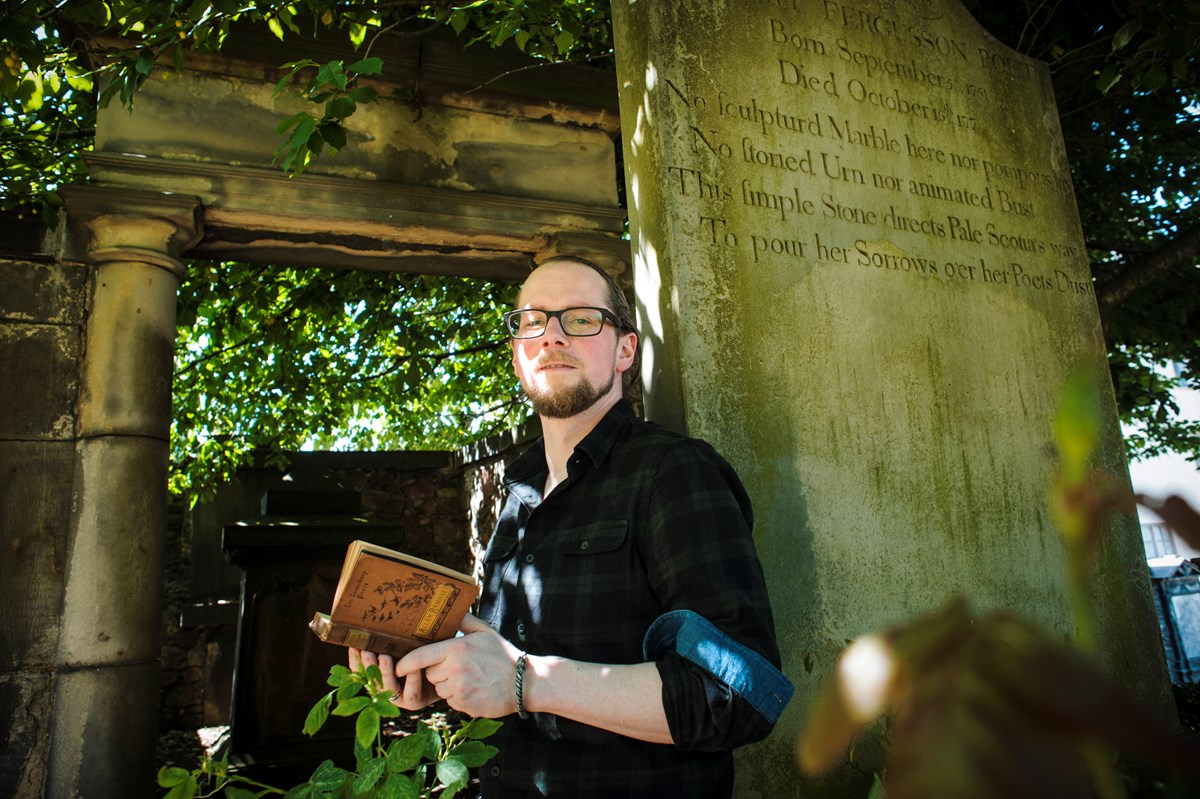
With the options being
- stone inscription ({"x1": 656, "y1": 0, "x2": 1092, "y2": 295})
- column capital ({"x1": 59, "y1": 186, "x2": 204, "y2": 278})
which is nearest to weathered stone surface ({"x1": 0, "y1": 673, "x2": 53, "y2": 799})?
column capital ({"x1": 59, "y1": 186, "x2": 204, "y2": 278})

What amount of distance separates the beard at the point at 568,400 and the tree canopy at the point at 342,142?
4.10ft

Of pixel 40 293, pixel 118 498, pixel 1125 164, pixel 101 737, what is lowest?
pixel 101 737

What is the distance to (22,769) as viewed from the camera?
8.92 feet

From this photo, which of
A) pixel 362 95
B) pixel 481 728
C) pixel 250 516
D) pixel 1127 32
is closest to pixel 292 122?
pixel 362 95

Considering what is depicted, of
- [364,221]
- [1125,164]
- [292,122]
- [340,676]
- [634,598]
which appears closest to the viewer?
[340,676]

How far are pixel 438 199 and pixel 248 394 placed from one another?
3286 millimetres

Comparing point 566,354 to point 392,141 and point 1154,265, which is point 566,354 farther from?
point 1154,265

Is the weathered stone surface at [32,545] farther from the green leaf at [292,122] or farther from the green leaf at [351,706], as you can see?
the green leaf at [351,706]

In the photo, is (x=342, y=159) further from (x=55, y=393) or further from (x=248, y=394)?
(x=248, y=394)

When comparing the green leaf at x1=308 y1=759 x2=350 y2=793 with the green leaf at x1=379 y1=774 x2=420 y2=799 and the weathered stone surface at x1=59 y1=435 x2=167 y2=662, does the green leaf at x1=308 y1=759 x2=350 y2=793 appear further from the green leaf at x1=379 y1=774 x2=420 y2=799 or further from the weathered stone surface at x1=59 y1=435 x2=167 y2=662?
the weathered stone surface at x1=59 y1=435 x2=167 y2=662

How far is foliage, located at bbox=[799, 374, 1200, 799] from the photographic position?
0.80ft

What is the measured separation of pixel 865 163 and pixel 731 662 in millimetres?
2150

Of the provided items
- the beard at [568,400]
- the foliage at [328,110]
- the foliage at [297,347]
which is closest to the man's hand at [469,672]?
the beard at [568,400]

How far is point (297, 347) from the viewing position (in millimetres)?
5910
